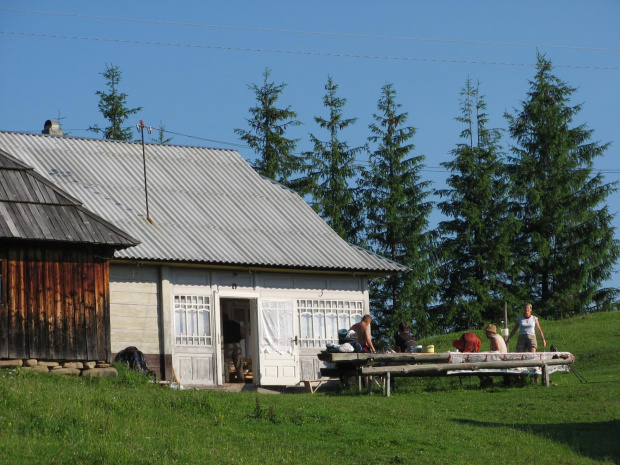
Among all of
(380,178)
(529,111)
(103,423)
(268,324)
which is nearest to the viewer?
(103,423)

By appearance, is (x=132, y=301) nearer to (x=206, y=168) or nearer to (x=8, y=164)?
(x=8, y=164)

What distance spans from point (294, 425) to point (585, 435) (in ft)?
15.1

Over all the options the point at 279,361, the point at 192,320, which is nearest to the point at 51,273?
the point at 192,320

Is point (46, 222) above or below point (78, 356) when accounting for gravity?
above

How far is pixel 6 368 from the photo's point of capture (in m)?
21.4

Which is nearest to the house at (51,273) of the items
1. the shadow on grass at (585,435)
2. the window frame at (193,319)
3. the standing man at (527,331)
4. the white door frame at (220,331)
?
the window frame at (193,319)

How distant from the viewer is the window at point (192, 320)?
83.3 ft

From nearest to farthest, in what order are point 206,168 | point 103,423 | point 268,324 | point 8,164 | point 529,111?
point 103,423 → point 8,164 → point 268,324 → point 206,168 → point 529,111

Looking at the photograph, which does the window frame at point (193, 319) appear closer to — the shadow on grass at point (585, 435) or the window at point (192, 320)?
the window at point (192, 320)

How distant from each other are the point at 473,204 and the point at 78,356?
24.1m

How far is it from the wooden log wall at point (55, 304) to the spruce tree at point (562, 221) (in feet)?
80.3

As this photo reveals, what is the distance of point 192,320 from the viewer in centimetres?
2558

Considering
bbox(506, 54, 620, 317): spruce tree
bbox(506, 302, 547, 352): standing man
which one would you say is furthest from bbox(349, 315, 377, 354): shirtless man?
bbox(506, 54, 620, 317): spruce tree

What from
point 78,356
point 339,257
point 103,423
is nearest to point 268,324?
point 339,257
